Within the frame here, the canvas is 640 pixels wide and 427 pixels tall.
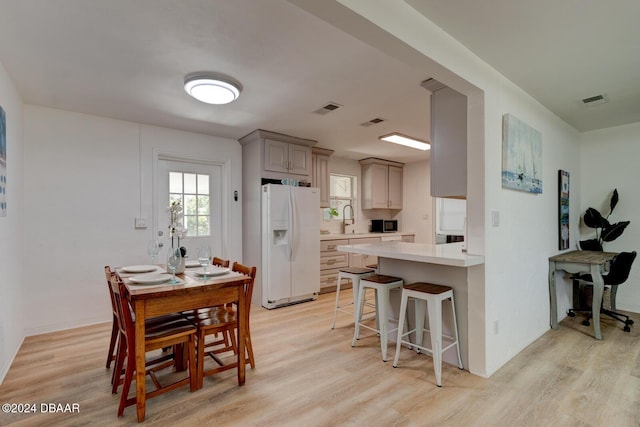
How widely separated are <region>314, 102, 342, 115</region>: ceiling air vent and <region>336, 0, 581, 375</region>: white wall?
4.20 feet

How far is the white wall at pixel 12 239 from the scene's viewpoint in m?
2.36

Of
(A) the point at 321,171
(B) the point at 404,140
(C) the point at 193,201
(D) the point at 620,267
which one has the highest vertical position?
(B) the point at 404,140

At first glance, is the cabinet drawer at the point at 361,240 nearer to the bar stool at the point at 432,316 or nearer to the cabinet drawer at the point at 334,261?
the cabinet drawer at the point at 334,261

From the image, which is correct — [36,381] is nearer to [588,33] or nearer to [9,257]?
[9,257]

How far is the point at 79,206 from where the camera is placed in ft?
11.2

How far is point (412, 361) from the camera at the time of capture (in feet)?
8.38

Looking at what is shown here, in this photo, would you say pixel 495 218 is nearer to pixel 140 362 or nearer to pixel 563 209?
pixel 563 209

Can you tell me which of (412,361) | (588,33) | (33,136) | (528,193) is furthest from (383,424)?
(33,136)

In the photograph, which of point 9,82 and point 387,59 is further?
point 9,82

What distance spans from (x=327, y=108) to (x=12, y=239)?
311 centimetres

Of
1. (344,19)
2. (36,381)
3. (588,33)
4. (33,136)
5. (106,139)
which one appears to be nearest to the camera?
(344,19)

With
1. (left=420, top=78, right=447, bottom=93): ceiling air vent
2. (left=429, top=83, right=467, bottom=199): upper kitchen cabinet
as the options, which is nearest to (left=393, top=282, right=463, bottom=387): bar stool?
(left=429, top=83, right=467, bottom=199): upper kitchen cabinet

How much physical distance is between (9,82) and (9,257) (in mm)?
1443

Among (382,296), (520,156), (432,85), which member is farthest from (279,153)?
(520,156)
